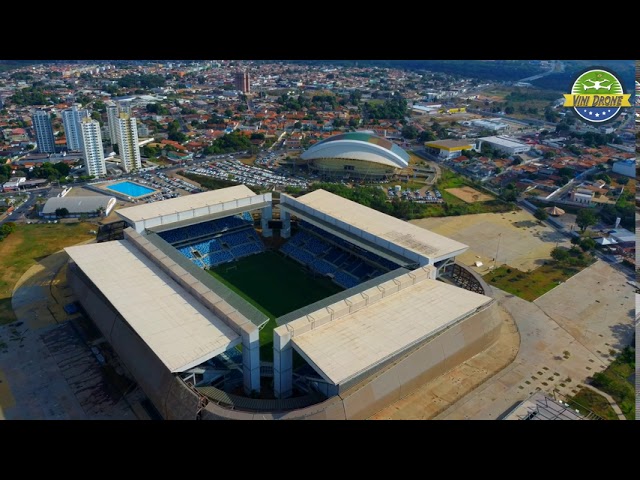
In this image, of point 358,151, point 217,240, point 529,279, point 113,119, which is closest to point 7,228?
point 217,240

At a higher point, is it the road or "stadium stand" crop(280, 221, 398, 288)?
"stadium stand" crop(280, 221, 398, 288)

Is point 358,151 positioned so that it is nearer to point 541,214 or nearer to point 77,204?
point 541,214

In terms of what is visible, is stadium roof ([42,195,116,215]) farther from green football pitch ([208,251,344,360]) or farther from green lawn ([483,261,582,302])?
green lawn ([483,261,582,302])

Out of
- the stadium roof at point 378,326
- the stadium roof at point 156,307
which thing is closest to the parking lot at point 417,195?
the stadium roof at point 378,326

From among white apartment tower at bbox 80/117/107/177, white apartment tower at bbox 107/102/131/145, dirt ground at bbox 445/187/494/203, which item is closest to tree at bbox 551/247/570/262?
dirt ground at bbox 445/187/494/203

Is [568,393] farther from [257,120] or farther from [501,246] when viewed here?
[257,120]

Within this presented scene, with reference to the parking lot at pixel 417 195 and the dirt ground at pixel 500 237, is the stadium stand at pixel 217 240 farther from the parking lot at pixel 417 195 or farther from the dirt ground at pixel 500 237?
the parking lot at pixel 417 195
